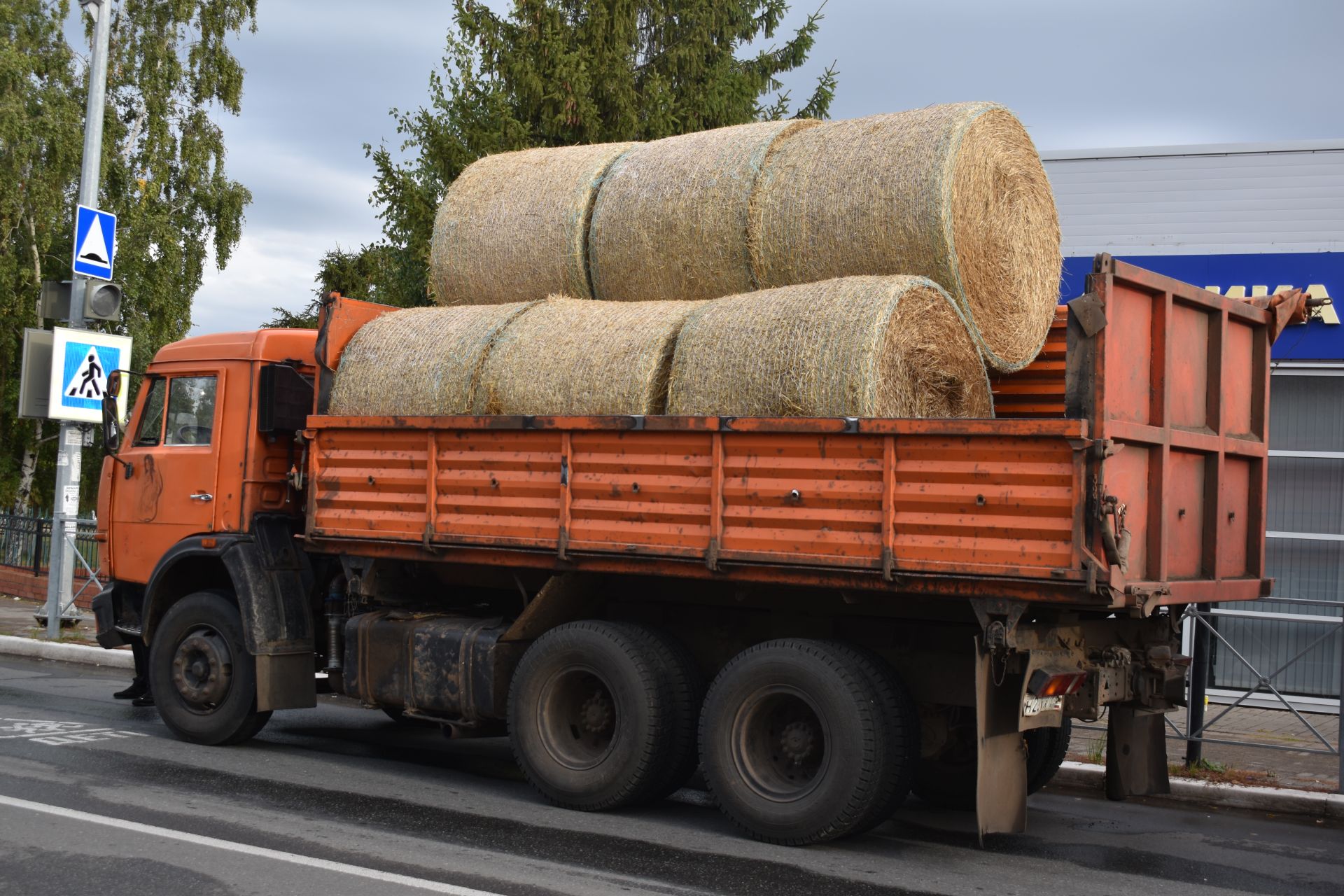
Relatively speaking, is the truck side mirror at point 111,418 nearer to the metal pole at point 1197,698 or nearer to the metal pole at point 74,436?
the metal pole at point 74,436

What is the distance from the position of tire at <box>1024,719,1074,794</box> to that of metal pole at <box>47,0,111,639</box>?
33.5 ft

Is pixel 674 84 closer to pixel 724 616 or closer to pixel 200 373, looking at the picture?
pixel 200 373

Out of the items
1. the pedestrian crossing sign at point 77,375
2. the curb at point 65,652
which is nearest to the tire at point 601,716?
the curb at point 65,652

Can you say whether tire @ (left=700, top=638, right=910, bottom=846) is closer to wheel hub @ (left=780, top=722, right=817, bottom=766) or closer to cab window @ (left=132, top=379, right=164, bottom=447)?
wheel hub @ (left=780, top=722, right=817, bottom=766)

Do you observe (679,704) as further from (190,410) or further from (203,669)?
(190,410)

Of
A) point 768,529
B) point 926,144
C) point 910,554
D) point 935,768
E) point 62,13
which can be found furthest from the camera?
point 62,13

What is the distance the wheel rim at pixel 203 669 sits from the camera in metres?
8.69

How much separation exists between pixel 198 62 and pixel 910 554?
96.7 feet

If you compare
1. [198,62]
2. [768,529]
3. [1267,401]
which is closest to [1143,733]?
[1267,401]

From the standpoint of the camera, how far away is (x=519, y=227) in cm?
883

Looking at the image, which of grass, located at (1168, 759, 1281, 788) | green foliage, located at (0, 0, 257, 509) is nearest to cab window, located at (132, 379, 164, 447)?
grass, located at (1168, 759, 1281, 788)

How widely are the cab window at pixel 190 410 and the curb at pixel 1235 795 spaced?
5.93 meters

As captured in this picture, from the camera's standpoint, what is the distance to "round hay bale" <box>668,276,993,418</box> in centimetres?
653

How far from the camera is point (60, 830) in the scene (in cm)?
621
